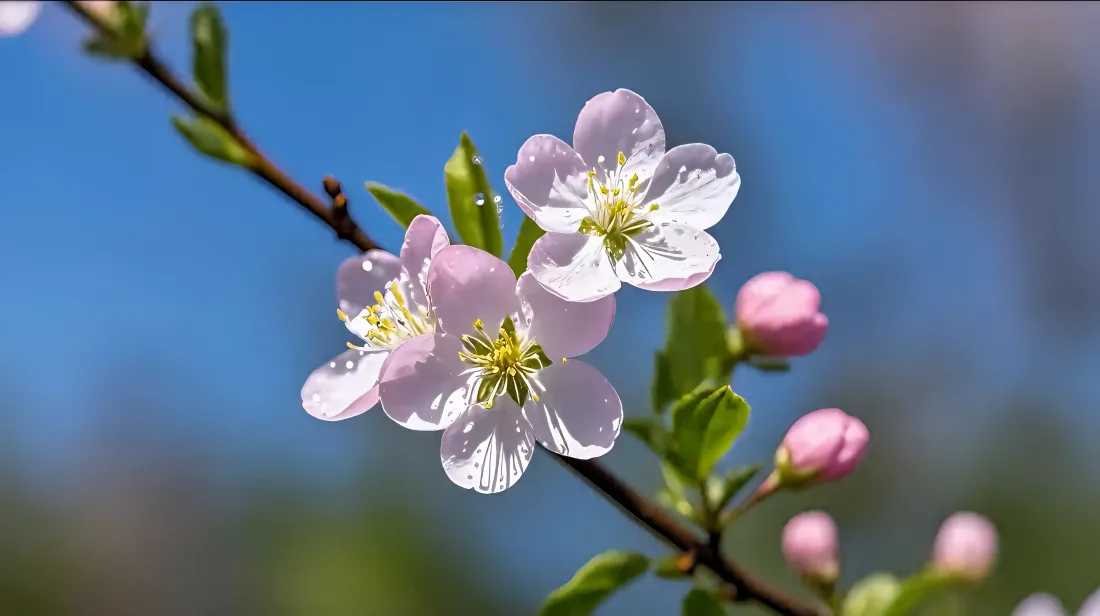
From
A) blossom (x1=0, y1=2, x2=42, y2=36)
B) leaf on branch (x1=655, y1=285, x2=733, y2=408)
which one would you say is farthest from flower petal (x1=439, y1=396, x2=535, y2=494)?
blossom (x1=0, y1=2, x2=42, y2=36)

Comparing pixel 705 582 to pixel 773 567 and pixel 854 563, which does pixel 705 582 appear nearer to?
pixel 773 567

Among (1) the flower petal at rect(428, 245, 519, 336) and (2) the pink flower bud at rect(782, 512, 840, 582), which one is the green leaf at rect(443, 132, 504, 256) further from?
(2) the pink flower bud at rect(782, 512, 840, 582)

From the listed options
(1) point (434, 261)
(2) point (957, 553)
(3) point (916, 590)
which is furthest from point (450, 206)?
(2) point (957, 553)

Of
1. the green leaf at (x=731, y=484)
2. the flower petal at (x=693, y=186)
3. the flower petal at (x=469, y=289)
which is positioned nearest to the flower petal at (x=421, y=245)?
the flower petal at (x=469, y=289)

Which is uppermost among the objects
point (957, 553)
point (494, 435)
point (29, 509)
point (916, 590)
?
point (494, 435)

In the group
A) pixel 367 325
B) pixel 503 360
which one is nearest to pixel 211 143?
pixel 367 325

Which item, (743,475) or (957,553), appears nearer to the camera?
Answer: (743,475)
